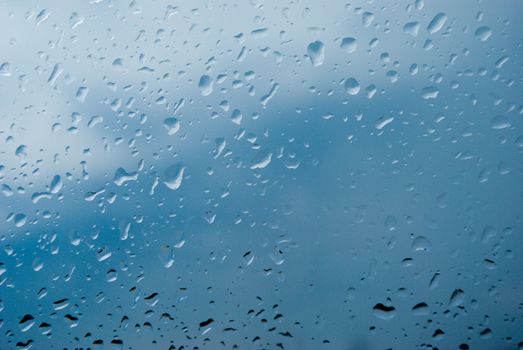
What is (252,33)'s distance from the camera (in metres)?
1.95

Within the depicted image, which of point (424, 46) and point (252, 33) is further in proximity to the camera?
point (252, 33)

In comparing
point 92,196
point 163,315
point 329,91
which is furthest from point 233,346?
point 329,91

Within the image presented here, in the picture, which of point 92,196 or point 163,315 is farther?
point 92,196

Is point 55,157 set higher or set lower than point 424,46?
lower

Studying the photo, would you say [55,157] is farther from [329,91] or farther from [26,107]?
[329,91]

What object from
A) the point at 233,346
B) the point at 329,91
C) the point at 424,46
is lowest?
the point at 233,346

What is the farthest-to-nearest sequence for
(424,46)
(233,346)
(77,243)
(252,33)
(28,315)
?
(252,33) < (424,46) < (77,243) < (28,315) < (233,346)

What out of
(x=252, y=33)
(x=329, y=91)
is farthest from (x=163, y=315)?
(x=252, y=33)

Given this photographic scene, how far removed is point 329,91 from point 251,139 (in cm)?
48

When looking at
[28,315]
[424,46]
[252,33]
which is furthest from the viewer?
[252,33]

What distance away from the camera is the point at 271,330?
142 cm

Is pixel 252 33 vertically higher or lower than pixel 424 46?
lower

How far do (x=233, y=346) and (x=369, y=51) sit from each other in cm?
155

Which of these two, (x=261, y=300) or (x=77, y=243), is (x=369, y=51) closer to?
(x=261, y=300)
